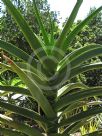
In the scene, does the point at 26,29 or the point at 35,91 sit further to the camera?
the point at 26,29

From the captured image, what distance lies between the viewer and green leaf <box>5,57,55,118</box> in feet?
4.44

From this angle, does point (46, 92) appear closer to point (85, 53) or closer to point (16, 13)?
point (85, 53)

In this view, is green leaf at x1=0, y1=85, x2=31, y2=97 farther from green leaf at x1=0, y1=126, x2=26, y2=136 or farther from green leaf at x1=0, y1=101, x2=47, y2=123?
green leaf at x1=0, y1=126, x2=26, y2=136

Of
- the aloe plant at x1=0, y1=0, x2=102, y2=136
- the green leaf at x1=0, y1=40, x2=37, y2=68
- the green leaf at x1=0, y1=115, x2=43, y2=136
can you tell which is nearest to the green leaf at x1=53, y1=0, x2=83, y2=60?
the aloe plant at x1=0, y1=0, x2=102, y2=136

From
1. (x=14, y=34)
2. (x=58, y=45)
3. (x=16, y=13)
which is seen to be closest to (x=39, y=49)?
(x=58, y=45)

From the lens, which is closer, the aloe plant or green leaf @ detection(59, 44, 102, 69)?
the aloe plant

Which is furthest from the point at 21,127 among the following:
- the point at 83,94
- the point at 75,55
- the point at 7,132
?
the point at 75,55

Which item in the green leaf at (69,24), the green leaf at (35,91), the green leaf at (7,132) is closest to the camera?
the green leaf at (35,91)

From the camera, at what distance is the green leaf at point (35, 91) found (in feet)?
4.44

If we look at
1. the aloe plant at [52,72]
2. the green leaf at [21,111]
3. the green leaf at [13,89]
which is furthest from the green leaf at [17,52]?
the green leaf at [21,111]

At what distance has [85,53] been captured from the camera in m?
1.71

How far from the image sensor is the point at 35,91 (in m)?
1.45

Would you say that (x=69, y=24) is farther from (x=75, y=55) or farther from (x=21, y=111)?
(x=21, y=111)

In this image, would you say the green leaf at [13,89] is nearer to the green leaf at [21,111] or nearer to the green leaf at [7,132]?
the green leaf at [21,111]
